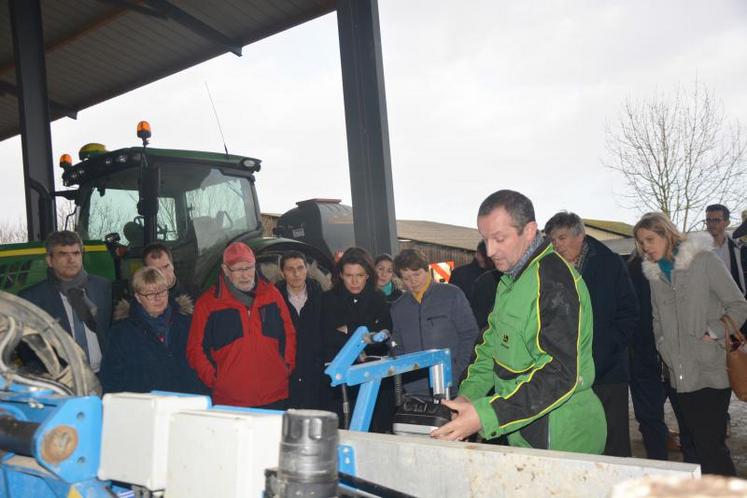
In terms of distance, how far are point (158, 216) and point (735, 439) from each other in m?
5.03

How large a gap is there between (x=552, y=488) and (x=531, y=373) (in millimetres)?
542

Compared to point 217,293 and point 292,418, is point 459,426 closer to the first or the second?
point 292,418

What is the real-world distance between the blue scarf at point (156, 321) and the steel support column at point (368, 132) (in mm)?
2738

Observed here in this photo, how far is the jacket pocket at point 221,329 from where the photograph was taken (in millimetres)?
3340

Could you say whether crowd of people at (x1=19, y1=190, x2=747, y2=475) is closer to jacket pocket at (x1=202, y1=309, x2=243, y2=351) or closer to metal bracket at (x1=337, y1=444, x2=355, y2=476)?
jacket pocket at (x1=202, y1=309, x2=243, y2=351)

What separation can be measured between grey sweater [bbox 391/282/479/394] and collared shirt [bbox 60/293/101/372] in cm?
181

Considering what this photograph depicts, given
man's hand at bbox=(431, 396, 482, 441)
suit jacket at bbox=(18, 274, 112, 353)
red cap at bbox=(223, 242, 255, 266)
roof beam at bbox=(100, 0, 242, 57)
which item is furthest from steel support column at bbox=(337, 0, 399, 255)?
man's hand at bbox=(431, 396, 482, 441)

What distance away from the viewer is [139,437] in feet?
4.53

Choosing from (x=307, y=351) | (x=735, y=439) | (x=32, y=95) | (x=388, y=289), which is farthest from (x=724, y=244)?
(x=32, y=95)

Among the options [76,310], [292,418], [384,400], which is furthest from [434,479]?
[76,310]

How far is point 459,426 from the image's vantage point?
1.82 meters

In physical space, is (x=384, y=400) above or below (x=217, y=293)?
below

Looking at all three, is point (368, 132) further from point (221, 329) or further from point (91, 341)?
point (91, 341)

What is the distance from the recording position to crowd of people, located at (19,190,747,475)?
2041 mm
